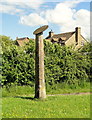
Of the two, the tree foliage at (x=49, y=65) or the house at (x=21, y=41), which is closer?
the tree foliage at (x=49, y=65)

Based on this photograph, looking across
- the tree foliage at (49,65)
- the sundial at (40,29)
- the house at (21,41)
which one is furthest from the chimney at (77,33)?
the sundial at (40,29)

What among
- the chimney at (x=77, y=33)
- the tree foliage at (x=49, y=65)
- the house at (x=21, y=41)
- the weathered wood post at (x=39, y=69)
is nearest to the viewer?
the weathered wood post at (x=39, y=69)

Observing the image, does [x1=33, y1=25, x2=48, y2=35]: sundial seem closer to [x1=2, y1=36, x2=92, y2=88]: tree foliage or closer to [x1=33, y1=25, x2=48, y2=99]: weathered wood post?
[x1=33, y1=25, x2=48, y2=99]: weathered wood post

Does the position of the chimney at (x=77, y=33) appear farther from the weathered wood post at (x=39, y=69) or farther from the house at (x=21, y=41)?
the weathered wood post at (x=39, y=69)

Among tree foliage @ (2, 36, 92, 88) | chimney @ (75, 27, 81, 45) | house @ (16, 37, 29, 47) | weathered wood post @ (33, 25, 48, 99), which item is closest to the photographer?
weathered wood post @ (33, 25, 48, 99)

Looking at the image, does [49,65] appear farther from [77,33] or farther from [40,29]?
[77,33]

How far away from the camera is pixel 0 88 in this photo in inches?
525

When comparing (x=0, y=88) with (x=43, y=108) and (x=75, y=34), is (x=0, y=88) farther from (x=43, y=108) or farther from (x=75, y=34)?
(x=75, y=34)

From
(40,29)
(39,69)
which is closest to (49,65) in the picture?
(39,69)

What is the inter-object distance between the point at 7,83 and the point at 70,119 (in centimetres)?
868

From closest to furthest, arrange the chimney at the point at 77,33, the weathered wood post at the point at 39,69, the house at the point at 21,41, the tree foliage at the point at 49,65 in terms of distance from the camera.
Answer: the weathered wood post at the point at 39,69
the tree foliage at the point at 49,65
the house at the point at 21,41
the chimney at the point at 77,33

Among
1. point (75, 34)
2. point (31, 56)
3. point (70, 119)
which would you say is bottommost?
point (70, 119)

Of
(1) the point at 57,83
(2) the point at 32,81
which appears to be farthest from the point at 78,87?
(2) the point at 32,81

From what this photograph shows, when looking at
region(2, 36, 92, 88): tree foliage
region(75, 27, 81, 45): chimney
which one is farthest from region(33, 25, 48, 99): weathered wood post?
region(75, 27, 81, 45): chimney
